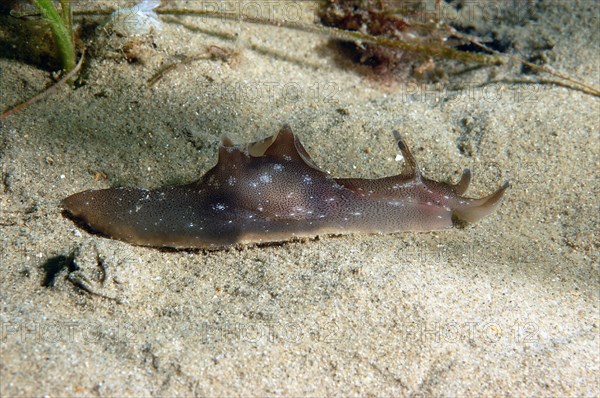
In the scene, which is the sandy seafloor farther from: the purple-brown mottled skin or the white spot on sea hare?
the white spot on sea hare

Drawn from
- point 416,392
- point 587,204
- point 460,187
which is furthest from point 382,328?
point 587,204

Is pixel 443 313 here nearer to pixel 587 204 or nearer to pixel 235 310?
pixel 235 310

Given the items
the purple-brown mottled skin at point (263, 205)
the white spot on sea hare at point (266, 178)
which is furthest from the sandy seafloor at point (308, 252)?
the white spot on sea hare at point (266, 178)

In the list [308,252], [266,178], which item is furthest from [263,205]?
[308,252]

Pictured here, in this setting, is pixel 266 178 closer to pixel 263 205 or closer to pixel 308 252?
pixel 263 205

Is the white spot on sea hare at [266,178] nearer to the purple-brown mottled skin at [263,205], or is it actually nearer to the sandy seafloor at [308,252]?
the purple-brown mottled skin at [263,205]

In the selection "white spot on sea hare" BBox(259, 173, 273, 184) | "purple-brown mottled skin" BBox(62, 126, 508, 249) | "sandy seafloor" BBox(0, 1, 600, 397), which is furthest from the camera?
"white spot on sea hare" BBox(259, 173, 273, 184)

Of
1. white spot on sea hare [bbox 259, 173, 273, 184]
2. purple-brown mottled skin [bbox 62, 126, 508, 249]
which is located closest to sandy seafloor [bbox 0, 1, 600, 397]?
purple-brown mottled skin [bbox 62, 126, 508, 249]
